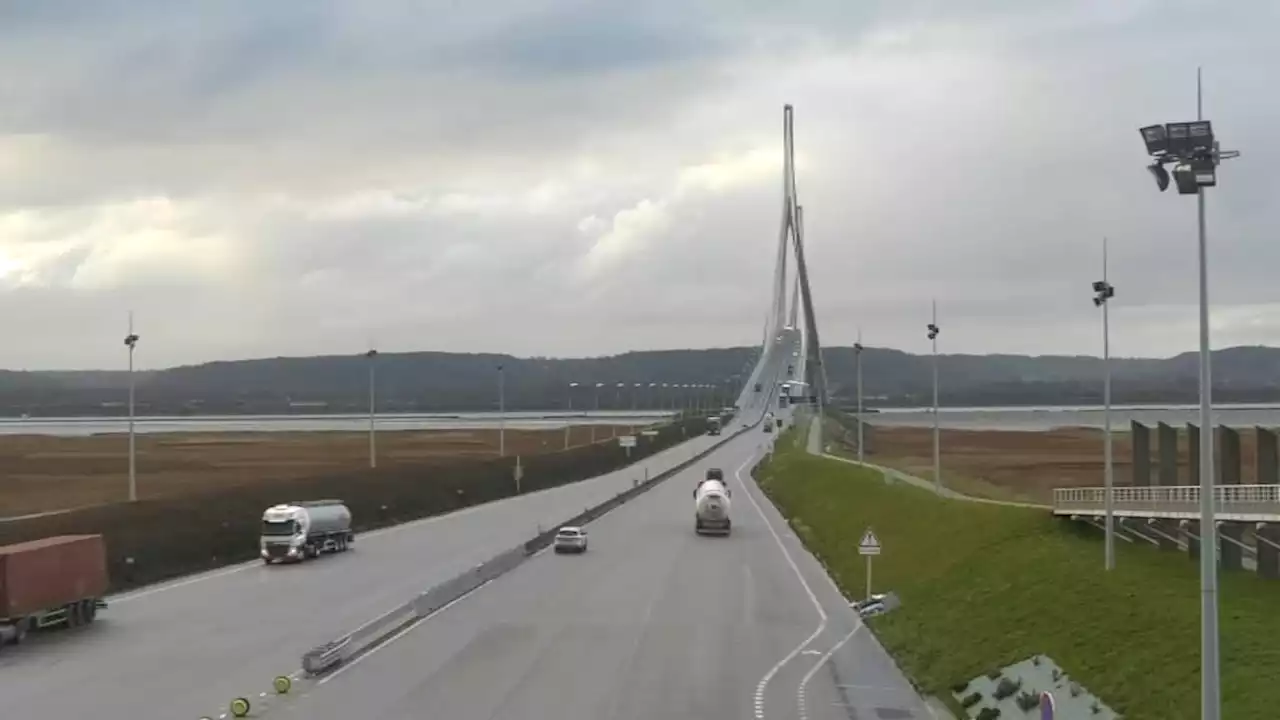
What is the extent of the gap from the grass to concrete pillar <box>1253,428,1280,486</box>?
2844 millimetres

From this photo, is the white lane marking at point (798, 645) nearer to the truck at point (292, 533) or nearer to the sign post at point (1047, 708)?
the sign post at point (1047, 708)

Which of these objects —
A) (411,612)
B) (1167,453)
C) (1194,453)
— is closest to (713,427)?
(411,612)

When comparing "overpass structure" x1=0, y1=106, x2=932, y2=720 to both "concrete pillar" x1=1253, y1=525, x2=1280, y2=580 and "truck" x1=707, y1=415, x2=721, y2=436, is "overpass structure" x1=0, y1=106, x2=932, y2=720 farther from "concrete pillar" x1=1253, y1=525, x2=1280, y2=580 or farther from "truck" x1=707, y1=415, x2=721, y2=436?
"truck" x1=707, y1=415, x2=721, y2=436

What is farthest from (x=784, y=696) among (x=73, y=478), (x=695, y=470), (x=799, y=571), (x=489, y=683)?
(x=695, y=470)

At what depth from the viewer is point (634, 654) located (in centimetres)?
3341

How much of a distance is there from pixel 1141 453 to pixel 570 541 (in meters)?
26.3

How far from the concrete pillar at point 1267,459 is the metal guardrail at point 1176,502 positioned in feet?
6.04

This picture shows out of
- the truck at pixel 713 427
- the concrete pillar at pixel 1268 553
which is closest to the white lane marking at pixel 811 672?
the concrete pillar at pixel 1268 553

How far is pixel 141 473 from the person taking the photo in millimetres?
108188

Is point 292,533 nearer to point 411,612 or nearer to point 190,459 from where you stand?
point 411,612

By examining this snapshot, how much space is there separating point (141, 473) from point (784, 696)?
3541 inches

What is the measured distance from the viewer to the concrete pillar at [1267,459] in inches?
1321

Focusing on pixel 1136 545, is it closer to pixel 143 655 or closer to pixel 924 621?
pixel 924 621

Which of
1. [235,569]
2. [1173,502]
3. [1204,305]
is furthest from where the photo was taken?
[235,569]
